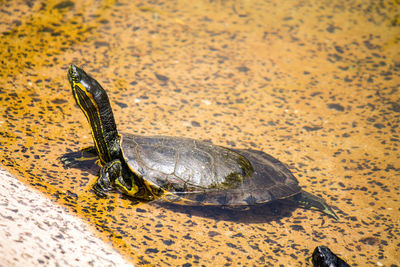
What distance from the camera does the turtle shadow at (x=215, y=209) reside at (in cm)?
355

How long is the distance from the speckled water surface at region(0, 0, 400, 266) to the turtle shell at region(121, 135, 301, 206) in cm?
21

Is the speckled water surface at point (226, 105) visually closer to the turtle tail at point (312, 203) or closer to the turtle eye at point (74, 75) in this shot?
the turtle tail at point (312, 203)

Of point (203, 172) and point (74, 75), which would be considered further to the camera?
point (74, 75)

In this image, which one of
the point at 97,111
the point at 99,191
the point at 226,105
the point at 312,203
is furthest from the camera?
the point at 226,105

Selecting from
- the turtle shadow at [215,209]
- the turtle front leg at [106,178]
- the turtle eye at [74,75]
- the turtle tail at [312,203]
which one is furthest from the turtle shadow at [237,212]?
the turtle eye at [74,75]

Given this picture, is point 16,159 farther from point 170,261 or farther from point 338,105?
point 338,105

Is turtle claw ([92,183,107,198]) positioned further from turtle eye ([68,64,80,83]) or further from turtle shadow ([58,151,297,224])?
turtle eye ([68,64,80,83])

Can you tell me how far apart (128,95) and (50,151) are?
1.40 m

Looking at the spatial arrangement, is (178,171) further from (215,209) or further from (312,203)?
(312,203)

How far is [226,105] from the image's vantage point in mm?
5086

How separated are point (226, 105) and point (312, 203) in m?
1.87

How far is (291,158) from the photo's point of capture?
14.3ft

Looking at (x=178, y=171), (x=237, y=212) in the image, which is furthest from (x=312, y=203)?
(x=178, y=171)

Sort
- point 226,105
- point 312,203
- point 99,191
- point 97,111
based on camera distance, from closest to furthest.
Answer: point 99,191
point 312,203
point 97,111
point 226,105
